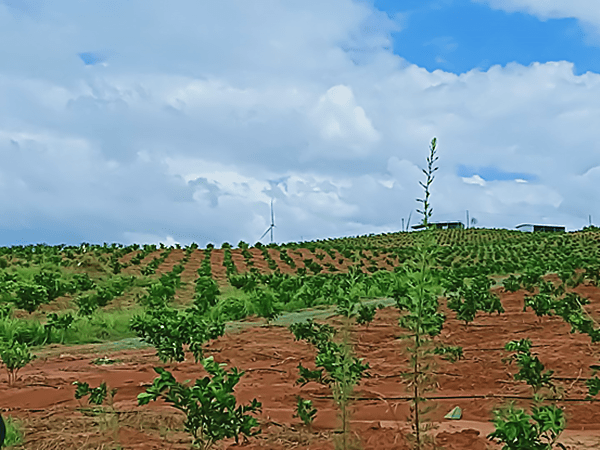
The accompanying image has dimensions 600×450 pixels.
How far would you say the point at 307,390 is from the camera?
501cm

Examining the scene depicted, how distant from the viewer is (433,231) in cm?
246

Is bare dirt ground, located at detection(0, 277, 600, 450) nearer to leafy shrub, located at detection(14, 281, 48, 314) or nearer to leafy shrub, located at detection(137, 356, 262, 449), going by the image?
leafy shrub, located at detection(137, 356, 262, 449)

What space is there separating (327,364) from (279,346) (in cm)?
325

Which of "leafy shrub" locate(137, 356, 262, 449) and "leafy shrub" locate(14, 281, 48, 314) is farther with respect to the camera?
"leafy shrub" locate(14, 281, 48, 314)

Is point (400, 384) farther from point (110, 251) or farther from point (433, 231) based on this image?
point (110, 251)

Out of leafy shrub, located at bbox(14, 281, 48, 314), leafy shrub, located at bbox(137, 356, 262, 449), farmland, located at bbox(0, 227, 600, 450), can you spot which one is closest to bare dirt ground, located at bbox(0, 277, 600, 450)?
farmland, located at bbox(0, 227, 600, 450)

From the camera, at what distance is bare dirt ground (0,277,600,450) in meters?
3.56

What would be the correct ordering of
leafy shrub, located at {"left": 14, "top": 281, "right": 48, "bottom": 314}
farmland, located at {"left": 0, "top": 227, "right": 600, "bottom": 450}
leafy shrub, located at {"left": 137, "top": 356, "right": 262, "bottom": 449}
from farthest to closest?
leafy shrub, located at {"left": 14, "top": 281, "right": 48, "bottom": 314} < farmland, located at {"left": 0, "top": 227, "right": 600, "bottom": 450} < leafy shrub, located at {"left": 137, "top": 356, "right": 262, "bottom": 449}

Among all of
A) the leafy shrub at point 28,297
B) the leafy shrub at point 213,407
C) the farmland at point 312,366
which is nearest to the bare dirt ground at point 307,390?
the farmland at point 312,366

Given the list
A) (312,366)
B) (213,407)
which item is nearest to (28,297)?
(312,366)

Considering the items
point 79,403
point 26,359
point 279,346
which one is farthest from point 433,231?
point 279,346

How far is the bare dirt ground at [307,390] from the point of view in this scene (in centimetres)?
356

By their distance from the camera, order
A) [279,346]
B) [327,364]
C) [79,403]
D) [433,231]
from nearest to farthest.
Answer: [433,231] → [327,364] → [79,403] → [279,346]

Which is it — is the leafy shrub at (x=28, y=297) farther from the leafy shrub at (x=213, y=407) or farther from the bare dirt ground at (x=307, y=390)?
the leafy shrub at (x=213, y=407)
